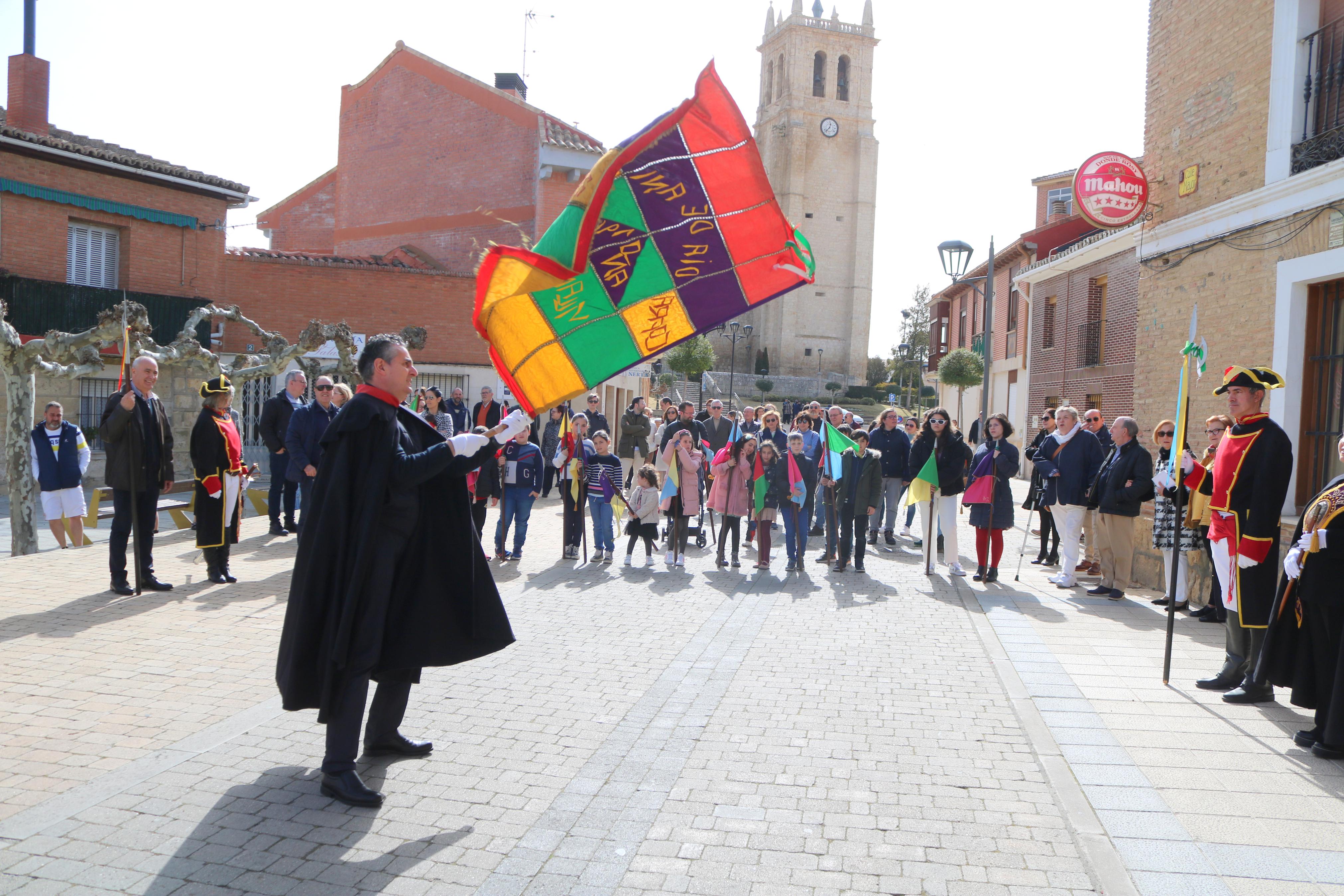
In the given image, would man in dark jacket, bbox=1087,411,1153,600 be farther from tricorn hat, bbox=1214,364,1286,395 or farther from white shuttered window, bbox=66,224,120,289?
white shuttered window, bbox=66,224,120,289

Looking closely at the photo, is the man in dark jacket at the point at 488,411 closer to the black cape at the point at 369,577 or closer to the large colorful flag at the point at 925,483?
the large colorful flag at the point at 925,483

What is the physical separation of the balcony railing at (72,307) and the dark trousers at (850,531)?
13906 mm

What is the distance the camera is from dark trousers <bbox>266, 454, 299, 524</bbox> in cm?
1138

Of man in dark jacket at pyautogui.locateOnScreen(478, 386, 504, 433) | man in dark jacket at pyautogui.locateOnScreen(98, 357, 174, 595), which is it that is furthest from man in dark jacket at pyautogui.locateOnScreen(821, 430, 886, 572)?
man in dark jacket at pyautogui.locateOnScreen(98, 357, 174, 595)

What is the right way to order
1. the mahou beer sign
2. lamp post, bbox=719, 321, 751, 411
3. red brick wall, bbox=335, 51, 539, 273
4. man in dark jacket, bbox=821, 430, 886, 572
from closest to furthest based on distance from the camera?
the mahou beer sign, man in dark jacket, bbox=821, 430, 886, 572, red brick wall, bbox=335, 51, 539, 273, lamp post, bbox=719, 321, 751, 411

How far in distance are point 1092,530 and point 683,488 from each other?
4726mm

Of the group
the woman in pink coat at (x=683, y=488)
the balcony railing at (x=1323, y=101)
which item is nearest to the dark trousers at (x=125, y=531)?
the woman in pink coat at (x=683, y=488)

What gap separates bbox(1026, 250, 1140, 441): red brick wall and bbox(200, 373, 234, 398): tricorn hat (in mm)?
17961

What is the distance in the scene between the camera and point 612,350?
4320 millimetres

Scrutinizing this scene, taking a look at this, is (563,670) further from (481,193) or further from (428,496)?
(481,193)

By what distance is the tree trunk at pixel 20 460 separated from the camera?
Answer: 9.84 meters

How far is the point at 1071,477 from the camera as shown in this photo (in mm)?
10070

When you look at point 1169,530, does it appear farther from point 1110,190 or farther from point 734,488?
point 734,488

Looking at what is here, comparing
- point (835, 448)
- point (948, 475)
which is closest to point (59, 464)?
point (835, 448)
